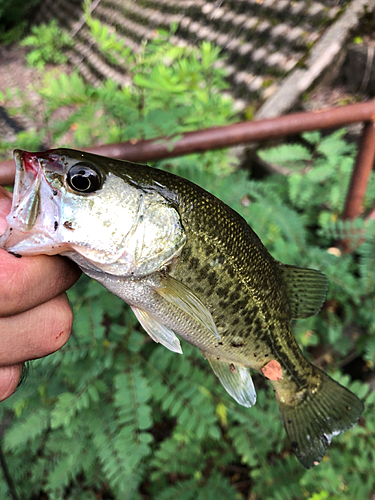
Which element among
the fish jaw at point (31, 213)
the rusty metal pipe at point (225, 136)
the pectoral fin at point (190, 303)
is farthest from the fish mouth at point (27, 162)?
the rusty metal pipe at point (225, 136)

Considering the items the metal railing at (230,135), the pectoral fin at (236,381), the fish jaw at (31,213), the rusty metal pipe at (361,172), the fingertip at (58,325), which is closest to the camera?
the fish jaw at (31,213)

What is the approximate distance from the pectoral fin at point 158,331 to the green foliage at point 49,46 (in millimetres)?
9700

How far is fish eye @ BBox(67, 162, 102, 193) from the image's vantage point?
0.94 m

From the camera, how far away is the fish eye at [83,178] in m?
0.94

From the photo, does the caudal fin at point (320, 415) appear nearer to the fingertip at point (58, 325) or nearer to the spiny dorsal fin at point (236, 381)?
the spiny dorsal fin at point (236, 381)

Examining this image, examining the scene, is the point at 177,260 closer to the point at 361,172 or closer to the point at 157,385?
the point at 157,385

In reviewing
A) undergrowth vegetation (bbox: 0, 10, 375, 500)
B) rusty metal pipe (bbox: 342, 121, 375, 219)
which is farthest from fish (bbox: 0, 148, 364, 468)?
rusty metal pipe (bbox: 342, 121, 375, 219)

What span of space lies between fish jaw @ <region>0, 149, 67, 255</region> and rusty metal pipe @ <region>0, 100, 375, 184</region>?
69 centimetres

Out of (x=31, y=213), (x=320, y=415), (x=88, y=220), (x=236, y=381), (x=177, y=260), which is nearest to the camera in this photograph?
(x=31, y=213)

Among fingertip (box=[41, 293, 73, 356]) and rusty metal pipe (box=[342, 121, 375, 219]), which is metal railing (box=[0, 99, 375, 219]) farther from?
fingertip (box=[41, 293, 73, 356])

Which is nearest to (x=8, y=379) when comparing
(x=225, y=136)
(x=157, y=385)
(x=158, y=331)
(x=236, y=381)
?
(x=158, y=331)

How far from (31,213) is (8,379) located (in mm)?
501

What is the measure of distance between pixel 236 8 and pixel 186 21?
1.04 m

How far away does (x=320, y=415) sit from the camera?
1393 millimetres
